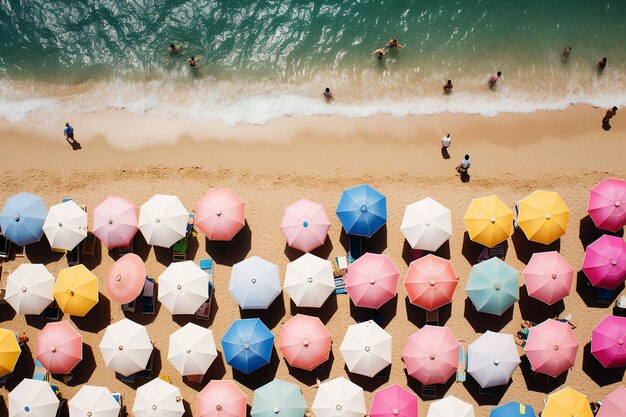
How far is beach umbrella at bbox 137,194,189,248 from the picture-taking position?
54.2 ft

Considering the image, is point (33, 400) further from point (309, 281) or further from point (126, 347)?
point (309, 281)

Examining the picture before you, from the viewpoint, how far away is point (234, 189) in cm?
1789

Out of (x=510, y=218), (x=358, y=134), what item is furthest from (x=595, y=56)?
(x=358, y=134)

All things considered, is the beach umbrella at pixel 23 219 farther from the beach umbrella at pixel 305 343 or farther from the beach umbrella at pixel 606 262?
the beach umbrella at pixel 606 262

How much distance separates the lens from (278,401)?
50.0 ft

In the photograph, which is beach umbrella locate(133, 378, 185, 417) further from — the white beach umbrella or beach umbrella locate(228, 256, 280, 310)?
beach umbrella locate(228, 256, 280, 310)

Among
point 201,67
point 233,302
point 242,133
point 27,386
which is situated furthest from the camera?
point 201,67

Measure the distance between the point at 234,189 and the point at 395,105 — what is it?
269 inches

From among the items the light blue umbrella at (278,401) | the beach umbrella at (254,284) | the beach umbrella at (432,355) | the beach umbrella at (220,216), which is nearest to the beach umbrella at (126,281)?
the beach umbrella at (220,216)

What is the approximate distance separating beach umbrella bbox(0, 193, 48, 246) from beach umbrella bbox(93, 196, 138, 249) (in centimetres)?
198

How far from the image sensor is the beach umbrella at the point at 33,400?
15.7 m

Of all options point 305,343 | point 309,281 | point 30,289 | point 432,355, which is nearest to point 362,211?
point 309,281

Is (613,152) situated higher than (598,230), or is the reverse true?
(613,152)

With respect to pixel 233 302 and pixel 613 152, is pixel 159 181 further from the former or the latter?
pixel 613 152
